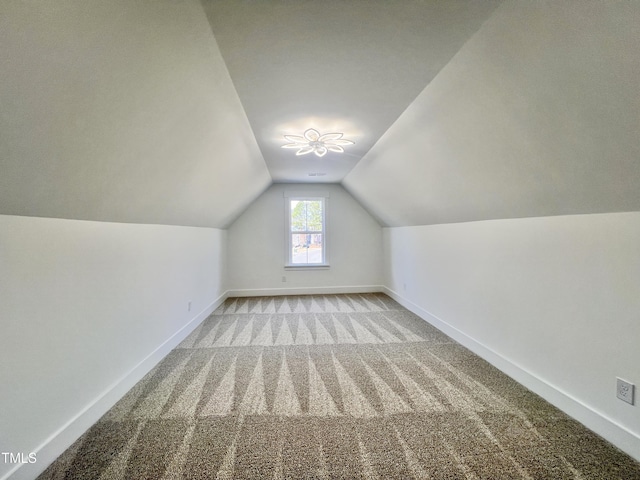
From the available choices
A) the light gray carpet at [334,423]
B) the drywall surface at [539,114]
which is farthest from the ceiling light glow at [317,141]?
the light gray carpet at [334,423]

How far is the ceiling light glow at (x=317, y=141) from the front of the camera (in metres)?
2.83

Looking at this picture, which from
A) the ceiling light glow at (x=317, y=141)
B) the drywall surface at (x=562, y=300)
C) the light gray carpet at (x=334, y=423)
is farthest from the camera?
the ceiling light glow at (x=317, y=141)

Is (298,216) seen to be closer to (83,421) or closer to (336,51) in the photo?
(336,51)

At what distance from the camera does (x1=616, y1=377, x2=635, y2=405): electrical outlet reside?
1.66 metres

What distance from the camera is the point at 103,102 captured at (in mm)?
1294

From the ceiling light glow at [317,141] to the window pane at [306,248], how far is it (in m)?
2.93

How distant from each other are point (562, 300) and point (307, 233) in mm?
4463

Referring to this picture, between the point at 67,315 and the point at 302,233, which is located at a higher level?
the point at 302,233

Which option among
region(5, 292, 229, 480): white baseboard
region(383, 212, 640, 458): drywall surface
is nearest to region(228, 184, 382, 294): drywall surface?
region(383, 212, 640, 458): drywall surface

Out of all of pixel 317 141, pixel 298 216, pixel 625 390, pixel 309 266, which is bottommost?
pixel 625 390

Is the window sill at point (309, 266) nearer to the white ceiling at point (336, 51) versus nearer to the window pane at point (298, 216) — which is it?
the window pane at point (298, 216)

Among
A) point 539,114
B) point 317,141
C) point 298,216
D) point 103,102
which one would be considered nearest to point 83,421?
point 103,102

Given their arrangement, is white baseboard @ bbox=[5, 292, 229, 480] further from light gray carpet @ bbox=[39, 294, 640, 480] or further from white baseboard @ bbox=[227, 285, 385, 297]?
white baseboard @ bbox=[227, 285, 385, 297]

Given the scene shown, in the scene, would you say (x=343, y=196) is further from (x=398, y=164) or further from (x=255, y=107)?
(x=255, y=107)
